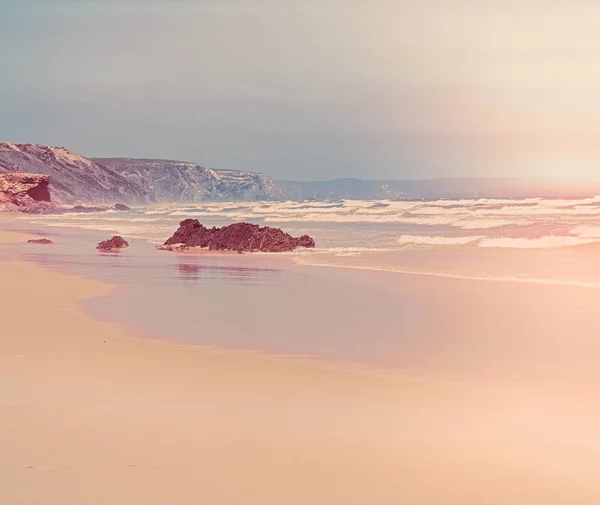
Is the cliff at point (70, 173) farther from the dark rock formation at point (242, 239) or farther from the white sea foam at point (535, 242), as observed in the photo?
the white sea foam at point (535, 242)

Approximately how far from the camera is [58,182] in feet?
575

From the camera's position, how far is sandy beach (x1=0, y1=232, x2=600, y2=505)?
169 inches

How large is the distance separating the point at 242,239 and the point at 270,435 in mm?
18782

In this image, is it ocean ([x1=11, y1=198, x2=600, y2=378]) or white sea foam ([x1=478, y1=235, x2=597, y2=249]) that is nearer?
ocean ([x1=11, y1=198, x2=600, y2=378])

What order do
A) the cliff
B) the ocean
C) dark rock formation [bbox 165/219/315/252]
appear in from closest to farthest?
the ocean, dark rock formation [bbox 165/219/315/252], the cliff

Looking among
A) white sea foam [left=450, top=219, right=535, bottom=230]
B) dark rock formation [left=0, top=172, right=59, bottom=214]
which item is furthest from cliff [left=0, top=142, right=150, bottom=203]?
white sea foam [left=450, top=219, right=535, bottom=230]

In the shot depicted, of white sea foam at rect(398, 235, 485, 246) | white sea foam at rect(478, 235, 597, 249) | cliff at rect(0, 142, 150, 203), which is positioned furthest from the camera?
cliff at rect(0, 142, 150, 203)

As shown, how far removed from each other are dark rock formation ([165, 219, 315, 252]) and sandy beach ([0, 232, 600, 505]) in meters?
15.7

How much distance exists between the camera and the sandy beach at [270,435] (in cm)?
429

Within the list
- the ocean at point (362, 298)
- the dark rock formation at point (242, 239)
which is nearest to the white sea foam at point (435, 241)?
the ocean at point (362, 298)

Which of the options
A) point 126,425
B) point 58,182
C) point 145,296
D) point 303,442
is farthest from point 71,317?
point 58,182

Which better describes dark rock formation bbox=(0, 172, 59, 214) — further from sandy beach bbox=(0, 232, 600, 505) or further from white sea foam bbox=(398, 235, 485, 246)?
sandy beach bbox=(0, 232, 600, 505)

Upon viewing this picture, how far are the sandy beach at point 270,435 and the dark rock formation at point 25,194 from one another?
97811mm

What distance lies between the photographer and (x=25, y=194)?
108625 millimetres
